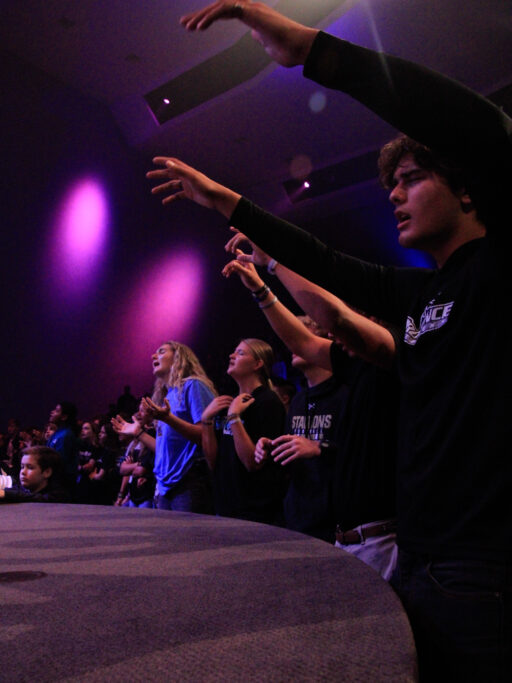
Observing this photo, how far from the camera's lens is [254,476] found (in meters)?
2.50

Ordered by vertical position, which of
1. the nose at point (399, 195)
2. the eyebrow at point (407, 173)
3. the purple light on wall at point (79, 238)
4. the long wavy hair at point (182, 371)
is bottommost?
the long wavy hair at point (182, 371)

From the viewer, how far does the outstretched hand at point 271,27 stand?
0.86 metres

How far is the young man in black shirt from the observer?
0.77m

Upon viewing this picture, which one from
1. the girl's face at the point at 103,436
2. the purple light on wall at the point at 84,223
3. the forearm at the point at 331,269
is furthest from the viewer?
the purple light on wall at the point at 84,223

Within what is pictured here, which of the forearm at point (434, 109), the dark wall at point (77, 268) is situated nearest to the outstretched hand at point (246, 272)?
the forearm at point (434, 109)

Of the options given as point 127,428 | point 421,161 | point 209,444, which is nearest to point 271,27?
point 421,161

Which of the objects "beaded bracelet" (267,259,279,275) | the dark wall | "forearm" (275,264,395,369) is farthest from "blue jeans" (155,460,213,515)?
the dark wall

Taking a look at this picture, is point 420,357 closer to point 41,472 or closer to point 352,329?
point 352,329

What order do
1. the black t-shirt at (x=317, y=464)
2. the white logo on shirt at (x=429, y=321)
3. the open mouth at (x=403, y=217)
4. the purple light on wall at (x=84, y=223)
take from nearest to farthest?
the white logo on shirt at (x=429, y=321) → the open mouth at (x=403, y=217) → the black t-shirt at (x=317, y=464) → the purple light on wall at (x=84, y=223)

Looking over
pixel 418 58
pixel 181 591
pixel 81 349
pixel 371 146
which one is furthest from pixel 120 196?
pixel 181 591

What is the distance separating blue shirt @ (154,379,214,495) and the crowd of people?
4.36 feet

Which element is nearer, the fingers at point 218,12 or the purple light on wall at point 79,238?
the fingers at point 218,12

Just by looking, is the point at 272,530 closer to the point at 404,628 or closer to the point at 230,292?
the point at 404,628

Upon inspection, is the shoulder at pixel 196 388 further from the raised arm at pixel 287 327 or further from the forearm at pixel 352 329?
the forearm at pixel 352 329
